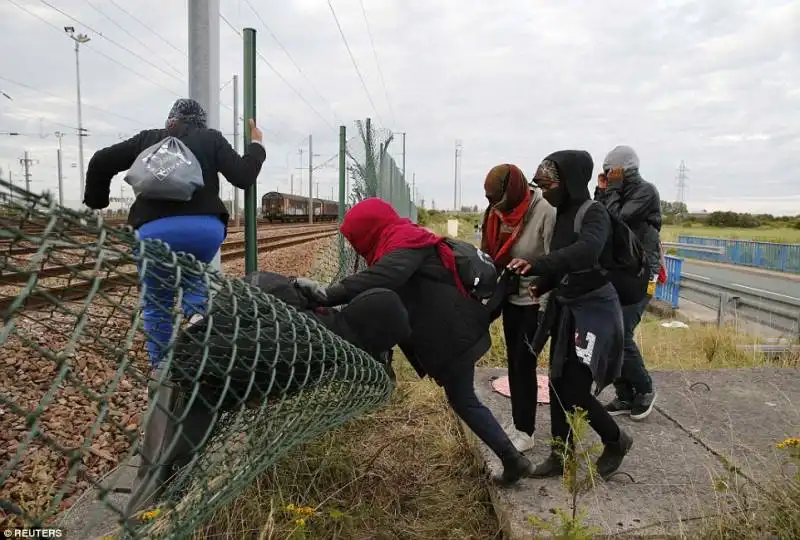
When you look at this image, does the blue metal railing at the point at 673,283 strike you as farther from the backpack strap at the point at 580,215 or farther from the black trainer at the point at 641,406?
the backpack strap at the point at 580,215

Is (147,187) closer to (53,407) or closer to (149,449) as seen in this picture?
(149,449)

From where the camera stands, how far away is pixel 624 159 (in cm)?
396

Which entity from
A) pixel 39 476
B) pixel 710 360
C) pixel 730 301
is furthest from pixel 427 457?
pixel 730 301

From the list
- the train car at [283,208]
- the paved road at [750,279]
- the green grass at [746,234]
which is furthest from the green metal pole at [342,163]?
the train car at [283,208]

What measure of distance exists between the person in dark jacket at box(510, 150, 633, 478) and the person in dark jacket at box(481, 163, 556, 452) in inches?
6.3

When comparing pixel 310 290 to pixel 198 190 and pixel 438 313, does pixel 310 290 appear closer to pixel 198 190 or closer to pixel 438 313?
Result: pixel 438 313

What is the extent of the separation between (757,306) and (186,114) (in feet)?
26.0

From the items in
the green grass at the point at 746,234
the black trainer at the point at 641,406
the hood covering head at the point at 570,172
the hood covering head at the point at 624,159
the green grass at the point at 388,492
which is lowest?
the green grass at the point at 388,492

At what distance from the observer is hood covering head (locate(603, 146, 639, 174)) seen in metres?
3.95

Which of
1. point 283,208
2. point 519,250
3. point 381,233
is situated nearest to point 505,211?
point 519,250

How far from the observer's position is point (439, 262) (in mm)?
2785

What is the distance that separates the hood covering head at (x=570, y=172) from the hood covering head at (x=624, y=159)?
1.23 meters

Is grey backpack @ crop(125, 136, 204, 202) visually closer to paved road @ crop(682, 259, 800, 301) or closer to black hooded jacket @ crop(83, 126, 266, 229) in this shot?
black hooded jacket @ crop(83, 126, 266, 229)

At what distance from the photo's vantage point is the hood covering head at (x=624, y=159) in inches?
156
